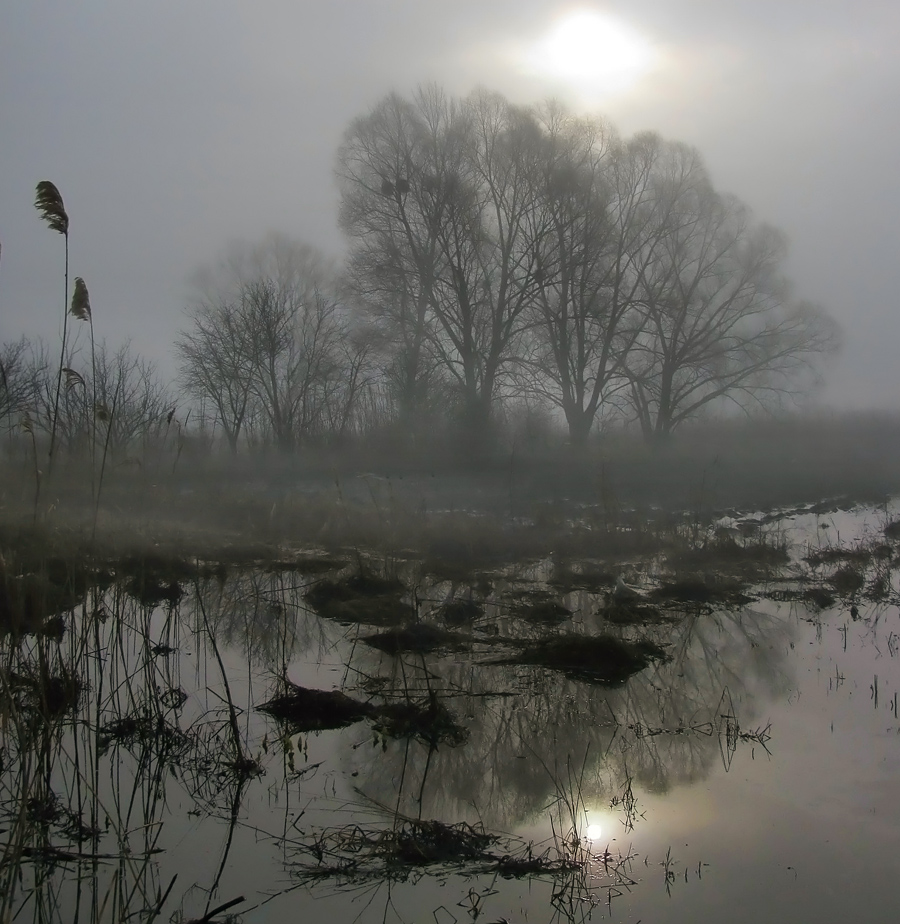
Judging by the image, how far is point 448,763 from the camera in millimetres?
4160

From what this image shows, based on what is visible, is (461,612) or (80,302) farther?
(461,612)

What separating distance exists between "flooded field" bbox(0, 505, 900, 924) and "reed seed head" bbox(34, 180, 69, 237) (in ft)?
5.90

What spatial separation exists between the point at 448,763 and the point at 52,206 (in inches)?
125

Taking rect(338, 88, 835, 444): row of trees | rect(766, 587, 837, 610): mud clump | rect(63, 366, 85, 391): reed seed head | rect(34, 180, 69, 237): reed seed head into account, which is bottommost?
rect(766, 587, 837, 610): mud clump

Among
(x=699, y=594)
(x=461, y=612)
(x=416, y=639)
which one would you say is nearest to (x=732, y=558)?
(x=699, y=594)

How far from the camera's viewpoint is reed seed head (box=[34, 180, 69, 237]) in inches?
129

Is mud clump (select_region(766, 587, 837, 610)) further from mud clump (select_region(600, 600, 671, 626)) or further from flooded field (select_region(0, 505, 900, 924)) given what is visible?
mud clump (select_region(600, 600, 671, 626))

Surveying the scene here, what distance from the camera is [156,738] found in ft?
14.3

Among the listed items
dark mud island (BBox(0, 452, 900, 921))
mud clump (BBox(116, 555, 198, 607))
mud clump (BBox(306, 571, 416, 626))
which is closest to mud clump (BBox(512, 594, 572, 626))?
dark mud island (BBox(0, 452, 900, 921))

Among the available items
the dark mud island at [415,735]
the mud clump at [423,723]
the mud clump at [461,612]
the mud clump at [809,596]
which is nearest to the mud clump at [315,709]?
the dark mud island at [415,735]

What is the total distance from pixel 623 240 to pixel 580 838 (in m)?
21.8

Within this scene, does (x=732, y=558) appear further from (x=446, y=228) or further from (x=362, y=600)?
(x=446, y=228)

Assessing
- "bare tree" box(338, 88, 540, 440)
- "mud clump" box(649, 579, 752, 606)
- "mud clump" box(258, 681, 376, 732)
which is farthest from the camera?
"bare tree" box(338, 88, 540, 440)

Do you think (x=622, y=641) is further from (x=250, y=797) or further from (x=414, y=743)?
(x=250, y=797)
